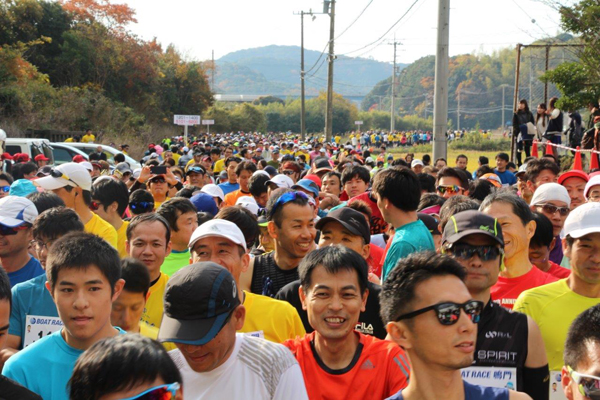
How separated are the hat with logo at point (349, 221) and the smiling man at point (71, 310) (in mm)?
1649

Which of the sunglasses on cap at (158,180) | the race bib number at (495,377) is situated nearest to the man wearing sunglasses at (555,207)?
the race bib number at (495,377)

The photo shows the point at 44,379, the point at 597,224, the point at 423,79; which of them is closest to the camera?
the point at 44,379

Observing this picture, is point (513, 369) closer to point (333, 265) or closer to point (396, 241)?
point (333, 265)

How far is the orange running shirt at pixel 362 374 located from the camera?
3.59 metres

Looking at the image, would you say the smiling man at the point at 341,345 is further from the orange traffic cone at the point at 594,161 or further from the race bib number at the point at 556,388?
the orange traffic cone at the point at 594,161

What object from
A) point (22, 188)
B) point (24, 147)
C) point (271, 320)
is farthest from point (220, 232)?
point (24, 147)

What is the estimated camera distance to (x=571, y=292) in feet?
13.8

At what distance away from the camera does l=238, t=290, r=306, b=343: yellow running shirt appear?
4086 millimetres

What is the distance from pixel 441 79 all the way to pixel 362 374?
1328cm

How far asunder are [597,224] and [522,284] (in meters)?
0.66

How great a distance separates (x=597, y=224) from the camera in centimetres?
429

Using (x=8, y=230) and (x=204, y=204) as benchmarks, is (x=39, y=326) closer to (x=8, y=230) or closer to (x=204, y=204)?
(x=8, y=230)

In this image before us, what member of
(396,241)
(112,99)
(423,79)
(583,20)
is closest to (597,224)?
(396,241)

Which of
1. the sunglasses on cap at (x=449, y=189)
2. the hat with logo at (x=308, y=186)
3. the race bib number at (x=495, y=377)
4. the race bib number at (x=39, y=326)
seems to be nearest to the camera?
the race bib number at (x=495, y=377)
